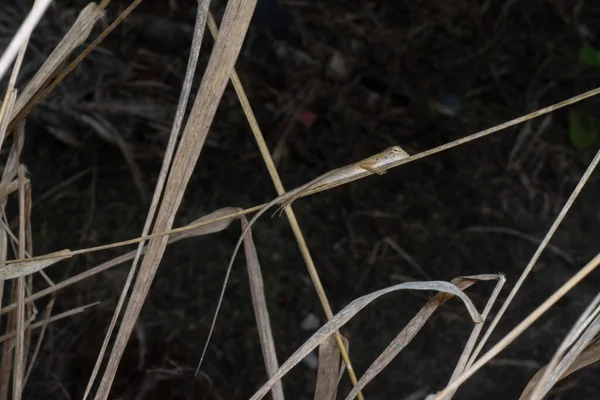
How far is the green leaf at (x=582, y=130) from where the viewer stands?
152cm

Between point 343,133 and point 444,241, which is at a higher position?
point 343,133

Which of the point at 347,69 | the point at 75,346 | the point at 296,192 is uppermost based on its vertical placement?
the point at 296,192

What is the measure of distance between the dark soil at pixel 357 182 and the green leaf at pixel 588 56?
1 cm

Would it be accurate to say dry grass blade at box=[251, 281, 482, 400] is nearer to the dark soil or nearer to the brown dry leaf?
the brown dry leaf

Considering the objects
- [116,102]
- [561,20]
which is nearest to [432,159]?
[561,20]

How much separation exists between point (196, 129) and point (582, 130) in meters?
1.20

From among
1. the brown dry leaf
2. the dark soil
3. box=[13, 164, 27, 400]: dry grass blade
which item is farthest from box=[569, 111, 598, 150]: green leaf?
box=[13, 164, 27, 400]: dry grass blade

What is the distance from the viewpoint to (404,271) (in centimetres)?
151

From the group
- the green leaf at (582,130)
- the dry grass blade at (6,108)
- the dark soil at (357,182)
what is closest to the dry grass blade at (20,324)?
the dry grass blade at (6,108)

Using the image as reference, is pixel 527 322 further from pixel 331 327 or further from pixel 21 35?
pixel 21 35

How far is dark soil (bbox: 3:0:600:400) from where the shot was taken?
4.84ft

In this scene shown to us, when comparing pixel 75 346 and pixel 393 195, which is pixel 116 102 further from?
pixel 393 195

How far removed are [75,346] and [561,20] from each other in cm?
132

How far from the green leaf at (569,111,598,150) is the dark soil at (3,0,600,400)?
2cm
